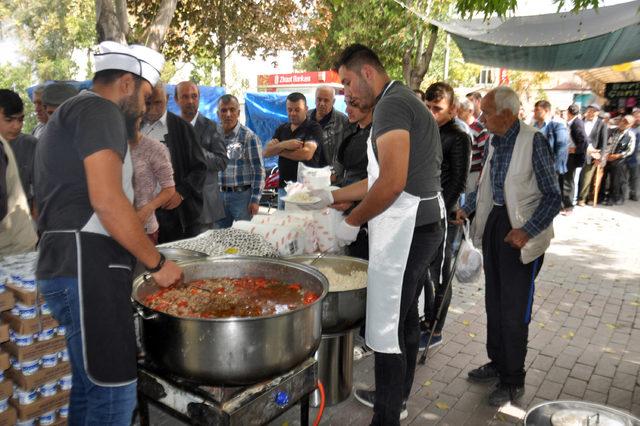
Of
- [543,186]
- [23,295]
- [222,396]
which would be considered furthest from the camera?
[543,186]

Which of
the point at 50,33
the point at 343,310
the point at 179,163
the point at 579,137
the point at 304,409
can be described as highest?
the point at 50,33

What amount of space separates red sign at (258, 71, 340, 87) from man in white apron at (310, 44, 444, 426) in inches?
853

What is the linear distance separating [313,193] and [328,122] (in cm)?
257

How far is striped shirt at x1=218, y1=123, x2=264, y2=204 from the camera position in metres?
5.65

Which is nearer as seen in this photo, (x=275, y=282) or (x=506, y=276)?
(x=275, y=282)

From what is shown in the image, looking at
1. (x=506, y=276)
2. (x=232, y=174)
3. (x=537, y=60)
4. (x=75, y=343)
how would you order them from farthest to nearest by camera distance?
1. (x=537, y=60)
2. (x=232, y=174)
3. (x=506, y=276)
4. (x=75, y=343)

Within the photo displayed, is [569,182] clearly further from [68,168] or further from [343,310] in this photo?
[68,168]

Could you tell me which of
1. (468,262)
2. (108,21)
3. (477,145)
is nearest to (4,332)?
(468,262)

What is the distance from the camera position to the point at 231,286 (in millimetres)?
2584

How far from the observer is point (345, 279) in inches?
136

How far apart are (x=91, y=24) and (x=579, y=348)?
3800 centimetres

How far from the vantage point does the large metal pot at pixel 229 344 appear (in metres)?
1.90

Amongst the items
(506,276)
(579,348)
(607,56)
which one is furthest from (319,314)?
(607,56)

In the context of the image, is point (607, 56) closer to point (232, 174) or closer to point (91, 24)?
point (232, 174)
